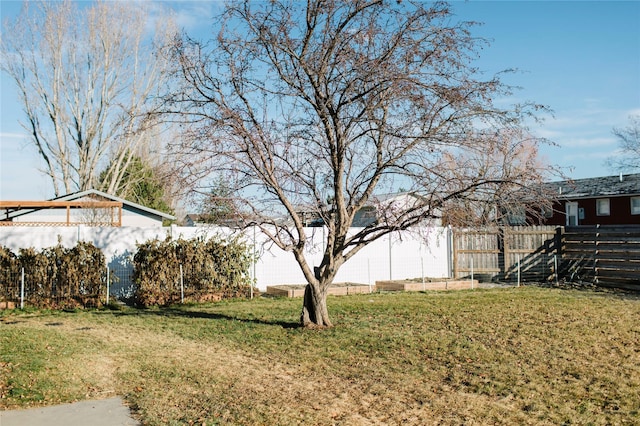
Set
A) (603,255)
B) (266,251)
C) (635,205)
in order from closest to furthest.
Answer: (266,251) < (603,255) < (635,205)

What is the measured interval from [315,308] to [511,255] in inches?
472

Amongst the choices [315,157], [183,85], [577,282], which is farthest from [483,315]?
[577,282]

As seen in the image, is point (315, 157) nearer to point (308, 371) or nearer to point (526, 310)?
point (308, 371)

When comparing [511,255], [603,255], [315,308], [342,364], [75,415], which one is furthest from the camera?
[511,255]

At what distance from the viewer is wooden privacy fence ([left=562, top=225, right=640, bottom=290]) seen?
17531 mm

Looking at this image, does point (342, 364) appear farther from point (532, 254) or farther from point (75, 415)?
point (532, 254)

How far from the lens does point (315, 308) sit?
10445 mm

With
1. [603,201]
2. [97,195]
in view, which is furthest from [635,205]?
[97,195]

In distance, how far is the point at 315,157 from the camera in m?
10.4

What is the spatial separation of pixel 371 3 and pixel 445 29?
4.01ft

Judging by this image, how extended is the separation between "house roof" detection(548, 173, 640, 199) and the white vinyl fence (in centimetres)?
1510

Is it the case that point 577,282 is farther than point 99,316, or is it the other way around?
point 577,282

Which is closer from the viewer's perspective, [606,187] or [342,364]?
[342,364]

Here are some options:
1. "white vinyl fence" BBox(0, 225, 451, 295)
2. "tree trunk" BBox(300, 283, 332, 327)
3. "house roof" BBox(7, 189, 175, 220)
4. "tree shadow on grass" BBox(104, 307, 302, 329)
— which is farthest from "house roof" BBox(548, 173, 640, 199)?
"tree trunk" BBox(300, 283, 332, 327)
